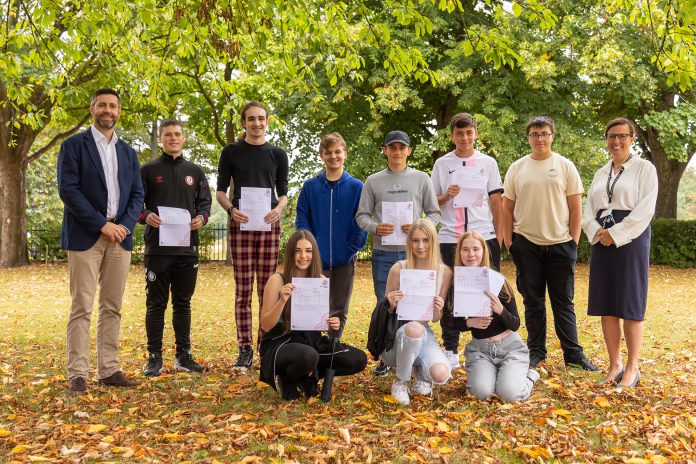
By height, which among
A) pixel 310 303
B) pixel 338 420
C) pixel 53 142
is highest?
pixel 53 142

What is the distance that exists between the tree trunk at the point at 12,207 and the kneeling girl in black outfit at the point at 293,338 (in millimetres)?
15910

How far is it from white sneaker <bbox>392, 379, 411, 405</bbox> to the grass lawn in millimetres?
84

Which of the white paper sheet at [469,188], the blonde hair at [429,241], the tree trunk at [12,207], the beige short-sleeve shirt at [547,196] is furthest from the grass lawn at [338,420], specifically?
the tree trunk at [12,207]

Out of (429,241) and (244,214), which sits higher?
(244,214)

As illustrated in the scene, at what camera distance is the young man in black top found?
5.86m

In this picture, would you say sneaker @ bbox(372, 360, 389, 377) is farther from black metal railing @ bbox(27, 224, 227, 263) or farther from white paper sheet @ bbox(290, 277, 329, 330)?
black metal railing @ bbox(27, 224, 227, 263)

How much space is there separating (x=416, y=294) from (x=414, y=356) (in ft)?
1.60

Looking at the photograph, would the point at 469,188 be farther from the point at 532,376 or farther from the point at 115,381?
the point at 115,381

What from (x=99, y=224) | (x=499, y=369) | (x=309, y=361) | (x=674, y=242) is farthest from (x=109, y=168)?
(x=674, y=242)

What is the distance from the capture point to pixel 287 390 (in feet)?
16.3

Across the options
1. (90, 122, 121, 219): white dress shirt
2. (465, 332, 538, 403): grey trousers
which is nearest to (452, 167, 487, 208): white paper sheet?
(465, 332, 538, 403): grey trousers

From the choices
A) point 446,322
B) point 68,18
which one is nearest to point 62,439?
point 446,322

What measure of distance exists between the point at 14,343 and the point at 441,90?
13304 mm

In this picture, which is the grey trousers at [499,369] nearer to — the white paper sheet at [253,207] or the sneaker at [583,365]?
the sneaker at [583,365]
